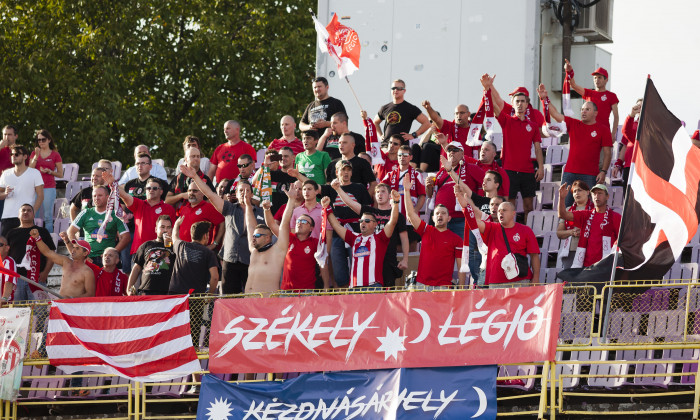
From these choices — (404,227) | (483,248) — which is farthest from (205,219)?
(483,248)

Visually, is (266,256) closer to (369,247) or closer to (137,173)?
(369,247)

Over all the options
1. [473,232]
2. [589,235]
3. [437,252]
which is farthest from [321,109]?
[589,235]

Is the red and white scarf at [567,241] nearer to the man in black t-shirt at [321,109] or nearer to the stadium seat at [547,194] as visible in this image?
the stadium seat at [547,194]

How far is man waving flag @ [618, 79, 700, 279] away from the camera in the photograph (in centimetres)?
1203

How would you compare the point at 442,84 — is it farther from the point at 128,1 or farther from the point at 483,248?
the point at 128,1

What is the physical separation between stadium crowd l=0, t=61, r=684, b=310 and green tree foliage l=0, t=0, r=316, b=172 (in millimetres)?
10334

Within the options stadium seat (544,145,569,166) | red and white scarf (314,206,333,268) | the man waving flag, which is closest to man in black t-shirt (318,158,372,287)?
red and white scarf (314,206,333,268)

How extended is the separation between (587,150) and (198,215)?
4849 mm

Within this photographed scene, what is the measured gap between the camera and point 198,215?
1563cm

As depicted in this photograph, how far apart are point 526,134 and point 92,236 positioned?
5.62 metres

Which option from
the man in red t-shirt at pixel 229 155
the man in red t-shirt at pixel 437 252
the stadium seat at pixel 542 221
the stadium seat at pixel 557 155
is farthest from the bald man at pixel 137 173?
the stadium seat at pixel 557 155

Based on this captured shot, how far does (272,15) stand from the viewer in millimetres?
30609

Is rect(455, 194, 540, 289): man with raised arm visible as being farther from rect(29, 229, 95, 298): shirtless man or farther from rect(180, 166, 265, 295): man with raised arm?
rect(29, 229, 95, 298): shirtless man

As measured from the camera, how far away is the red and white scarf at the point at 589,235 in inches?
555
